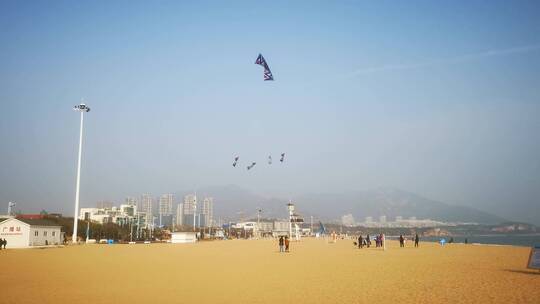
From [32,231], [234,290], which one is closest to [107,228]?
[32,231]

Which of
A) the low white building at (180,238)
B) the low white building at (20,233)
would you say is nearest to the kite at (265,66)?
the low white building at (20,233)

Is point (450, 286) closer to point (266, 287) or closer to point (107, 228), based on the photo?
point (266, 287)

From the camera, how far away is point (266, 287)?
46.2ft

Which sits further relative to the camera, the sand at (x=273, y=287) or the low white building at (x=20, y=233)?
the low white building at (x=20, y=233)

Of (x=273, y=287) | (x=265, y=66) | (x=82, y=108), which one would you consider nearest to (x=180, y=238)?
(x=82, y=108)

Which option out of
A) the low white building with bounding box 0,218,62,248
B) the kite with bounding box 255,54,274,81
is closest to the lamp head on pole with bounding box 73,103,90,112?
the low white building with bounding box 0,218,62,248

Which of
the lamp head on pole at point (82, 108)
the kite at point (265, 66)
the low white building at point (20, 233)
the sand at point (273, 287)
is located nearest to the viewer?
the sand at point (273, 287)

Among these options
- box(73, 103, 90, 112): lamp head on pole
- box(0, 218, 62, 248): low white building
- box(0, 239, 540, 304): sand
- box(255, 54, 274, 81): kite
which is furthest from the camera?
box(73, 103, 90, 112): lamp head on pole

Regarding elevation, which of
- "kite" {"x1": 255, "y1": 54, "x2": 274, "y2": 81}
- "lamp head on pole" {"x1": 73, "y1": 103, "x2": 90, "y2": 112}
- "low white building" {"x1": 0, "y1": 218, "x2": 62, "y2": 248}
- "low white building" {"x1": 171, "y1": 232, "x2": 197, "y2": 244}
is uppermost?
"lamp head on pole" {"x1": 73, "y1": 103, "x2": 90, "y2": 112}

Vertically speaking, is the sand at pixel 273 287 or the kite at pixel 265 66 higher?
the kite at pixel 265 66

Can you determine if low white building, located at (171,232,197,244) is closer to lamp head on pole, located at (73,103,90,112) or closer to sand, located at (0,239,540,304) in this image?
lamp head on pole, located at (73,103,90,112)

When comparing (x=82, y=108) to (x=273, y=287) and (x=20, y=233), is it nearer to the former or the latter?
(x=20, y=233)

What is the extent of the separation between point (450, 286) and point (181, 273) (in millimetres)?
10768

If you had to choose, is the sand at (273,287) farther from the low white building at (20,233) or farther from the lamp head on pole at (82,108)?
the lamp head on pole at (82,108)
